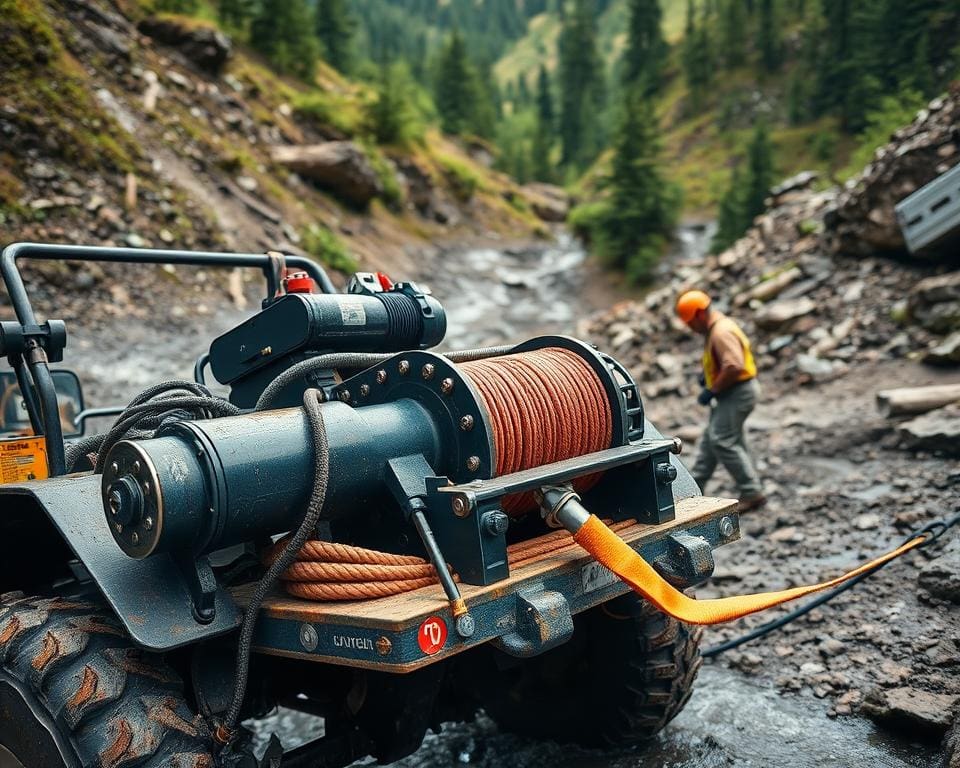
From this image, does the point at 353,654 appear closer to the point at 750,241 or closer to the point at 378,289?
the point at 378,289

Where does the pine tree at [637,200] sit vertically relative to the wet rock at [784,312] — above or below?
above

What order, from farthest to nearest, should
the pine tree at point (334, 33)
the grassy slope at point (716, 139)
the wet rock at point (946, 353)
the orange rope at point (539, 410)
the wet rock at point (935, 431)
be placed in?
the pine tree at point (334, 33) < the grassy slope at point (716, 139) < the wet rock at point (946, 353) < the wet rock at point (935, 431) < the orange rope at point (539, 410)

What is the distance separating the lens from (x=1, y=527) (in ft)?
9.28

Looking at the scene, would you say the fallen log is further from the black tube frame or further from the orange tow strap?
the orange tow strap

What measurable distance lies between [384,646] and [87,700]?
0.84m

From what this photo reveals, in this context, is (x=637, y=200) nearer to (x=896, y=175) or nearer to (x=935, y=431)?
(x=896, y=175)

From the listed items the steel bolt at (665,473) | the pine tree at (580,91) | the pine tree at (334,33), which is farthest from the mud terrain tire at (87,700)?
Result: the pine tree at (580,91)

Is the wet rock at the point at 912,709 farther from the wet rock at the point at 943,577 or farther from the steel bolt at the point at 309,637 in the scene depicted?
the steel bolt at the point at 309,637

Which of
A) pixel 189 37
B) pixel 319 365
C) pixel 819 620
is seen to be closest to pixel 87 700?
pixel 319 365

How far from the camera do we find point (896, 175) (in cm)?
1053

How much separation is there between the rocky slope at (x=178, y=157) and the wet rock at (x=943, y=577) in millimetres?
11885

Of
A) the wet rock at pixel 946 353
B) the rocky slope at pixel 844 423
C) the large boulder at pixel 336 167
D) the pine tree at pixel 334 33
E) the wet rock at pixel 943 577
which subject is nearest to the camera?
the rocky slope at pixel 844 423

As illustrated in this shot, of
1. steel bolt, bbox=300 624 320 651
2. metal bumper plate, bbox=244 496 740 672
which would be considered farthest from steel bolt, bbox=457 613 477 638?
steel bolt, bbox=300 624 320 651

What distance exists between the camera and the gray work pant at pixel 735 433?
684cm
